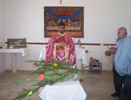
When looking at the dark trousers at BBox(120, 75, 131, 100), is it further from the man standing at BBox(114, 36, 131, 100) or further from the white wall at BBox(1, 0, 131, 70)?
the white wall at BBox(1, 0, 131, 70)

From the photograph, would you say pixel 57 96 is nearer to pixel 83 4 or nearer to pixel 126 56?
pixel 126 56

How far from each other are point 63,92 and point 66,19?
16.5ft

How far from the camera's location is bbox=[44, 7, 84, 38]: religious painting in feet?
21.4

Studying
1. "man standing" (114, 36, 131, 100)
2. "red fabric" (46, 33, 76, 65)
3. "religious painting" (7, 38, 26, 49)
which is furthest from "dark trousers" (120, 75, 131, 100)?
"religious painting" (7, 38, 26, 49)

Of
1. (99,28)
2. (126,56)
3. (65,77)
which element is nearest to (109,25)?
(99,28)

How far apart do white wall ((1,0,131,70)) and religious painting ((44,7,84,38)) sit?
0.17 meters

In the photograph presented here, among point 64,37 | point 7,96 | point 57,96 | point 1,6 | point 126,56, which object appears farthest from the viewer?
point 1,6

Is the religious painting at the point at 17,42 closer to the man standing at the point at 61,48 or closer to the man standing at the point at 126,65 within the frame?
the man standing at the point at 61,48

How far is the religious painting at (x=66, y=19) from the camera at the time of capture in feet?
21.4

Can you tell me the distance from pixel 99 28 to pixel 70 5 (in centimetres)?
148

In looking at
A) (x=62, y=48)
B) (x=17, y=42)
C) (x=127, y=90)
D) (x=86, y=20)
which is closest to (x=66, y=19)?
(x=86, y=20)

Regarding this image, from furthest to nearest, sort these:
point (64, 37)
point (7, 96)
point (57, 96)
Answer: point (64, 37) < point (7, 96) < point (57, 96)

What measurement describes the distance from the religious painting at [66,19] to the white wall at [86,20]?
0.17m

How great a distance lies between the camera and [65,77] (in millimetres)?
1916
